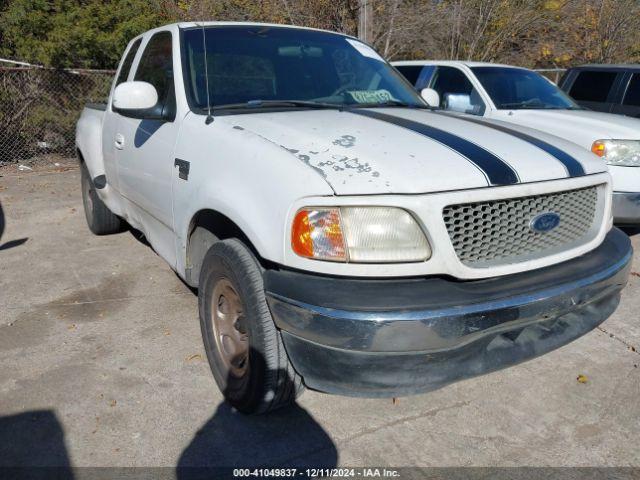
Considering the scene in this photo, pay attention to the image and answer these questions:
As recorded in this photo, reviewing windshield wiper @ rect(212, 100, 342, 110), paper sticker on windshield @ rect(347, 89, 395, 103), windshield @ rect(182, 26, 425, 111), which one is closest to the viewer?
windshield wiper @ rect(212, 100, 342, 110)

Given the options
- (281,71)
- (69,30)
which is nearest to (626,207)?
(281,71)

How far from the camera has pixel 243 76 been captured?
10.8ft

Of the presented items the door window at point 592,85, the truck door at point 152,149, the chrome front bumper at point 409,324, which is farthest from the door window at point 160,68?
the door window at point 592,85

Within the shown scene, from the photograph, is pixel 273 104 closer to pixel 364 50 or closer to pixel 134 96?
pixel 134 96

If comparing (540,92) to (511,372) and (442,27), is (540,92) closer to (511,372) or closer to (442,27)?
(511,372)

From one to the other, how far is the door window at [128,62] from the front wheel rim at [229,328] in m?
2.38

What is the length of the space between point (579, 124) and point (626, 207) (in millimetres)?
1022

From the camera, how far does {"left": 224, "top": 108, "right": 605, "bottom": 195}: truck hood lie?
7.32 ft

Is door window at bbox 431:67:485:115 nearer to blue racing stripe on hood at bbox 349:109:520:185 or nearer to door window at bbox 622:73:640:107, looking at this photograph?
door window at bbox 622:73:640:107

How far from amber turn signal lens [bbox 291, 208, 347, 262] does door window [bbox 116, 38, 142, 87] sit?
284 cm

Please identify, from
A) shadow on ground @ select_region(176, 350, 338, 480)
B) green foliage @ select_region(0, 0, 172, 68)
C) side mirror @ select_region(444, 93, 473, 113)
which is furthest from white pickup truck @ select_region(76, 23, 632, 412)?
green foliage @ select_region(0, 0, 172, 68)

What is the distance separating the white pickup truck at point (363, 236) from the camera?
217 centimetres

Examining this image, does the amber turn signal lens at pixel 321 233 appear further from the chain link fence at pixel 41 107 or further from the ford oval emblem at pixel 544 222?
the chain link fence at pixel 41 107

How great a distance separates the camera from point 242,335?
280cm
